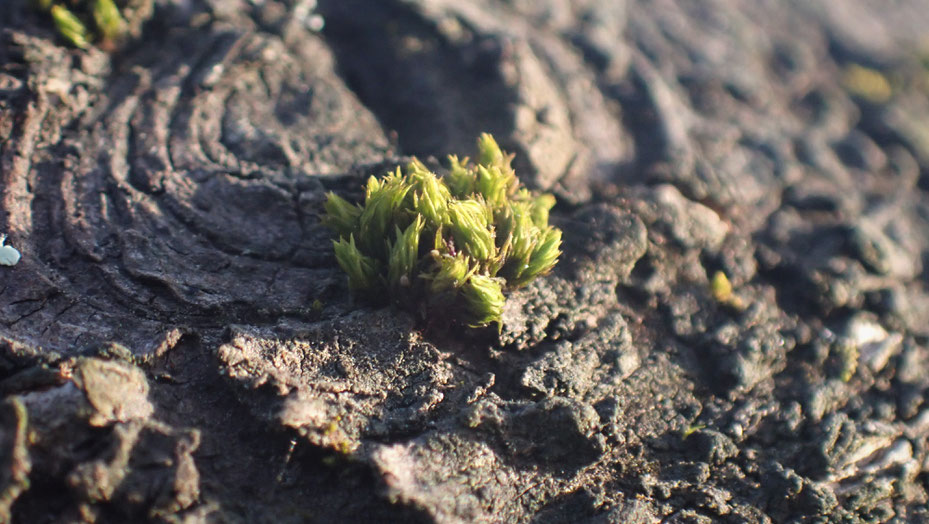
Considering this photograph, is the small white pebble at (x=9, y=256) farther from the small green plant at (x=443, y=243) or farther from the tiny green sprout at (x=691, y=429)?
the tiny green sprout at (x=691, y=429)

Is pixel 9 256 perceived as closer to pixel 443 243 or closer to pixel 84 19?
pixel 84 19

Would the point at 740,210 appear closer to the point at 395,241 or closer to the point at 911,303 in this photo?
the point at 911,303

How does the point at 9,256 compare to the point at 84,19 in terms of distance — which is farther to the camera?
the point at 84,19

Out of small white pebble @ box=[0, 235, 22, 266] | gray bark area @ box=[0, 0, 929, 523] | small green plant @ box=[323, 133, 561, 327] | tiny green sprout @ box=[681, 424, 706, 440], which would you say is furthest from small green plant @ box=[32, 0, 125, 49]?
tiny green sprout @ box=[681, 424, 706, 440]

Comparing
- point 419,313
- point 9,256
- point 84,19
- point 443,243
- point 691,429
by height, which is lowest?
point 9,256

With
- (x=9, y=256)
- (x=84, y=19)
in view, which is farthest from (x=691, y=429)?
(x=84, y=19)

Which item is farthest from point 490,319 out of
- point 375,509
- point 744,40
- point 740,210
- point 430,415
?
point 744,40

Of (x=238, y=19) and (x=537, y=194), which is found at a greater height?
(x=537, y=194)
